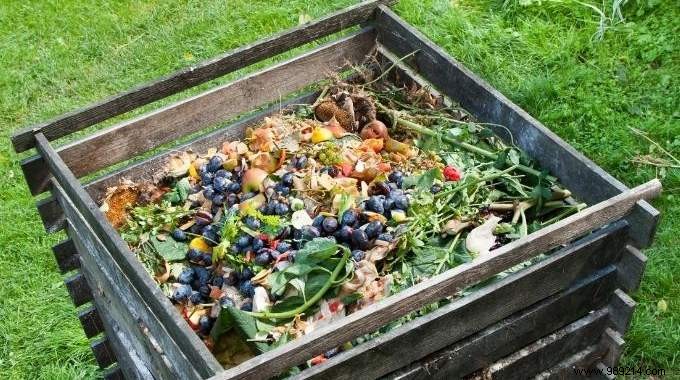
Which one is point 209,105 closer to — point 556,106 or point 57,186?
point 57,186

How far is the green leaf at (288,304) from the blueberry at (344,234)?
0.26 metres

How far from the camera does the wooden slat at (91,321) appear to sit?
10.9ft

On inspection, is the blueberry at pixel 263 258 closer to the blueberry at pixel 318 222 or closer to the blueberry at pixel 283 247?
the blueberry at pixel 283 247

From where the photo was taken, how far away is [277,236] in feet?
9.38

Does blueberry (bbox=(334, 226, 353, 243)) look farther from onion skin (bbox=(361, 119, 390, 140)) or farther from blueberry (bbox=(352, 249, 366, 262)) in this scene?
onion skin (bbox=(361, 119, 390, 140))

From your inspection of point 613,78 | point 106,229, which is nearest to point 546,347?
point 106,229

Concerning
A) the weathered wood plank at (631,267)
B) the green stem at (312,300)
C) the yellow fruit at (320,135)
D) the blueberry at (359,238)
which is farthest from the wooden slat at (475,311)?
the yellow fruit at (320,135)

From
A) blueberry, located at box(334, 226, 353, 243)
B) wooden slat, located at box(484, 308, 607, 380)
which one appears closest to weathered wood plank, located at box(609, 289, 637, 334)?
wooden slat, located at box(484, 308, 607, 380)

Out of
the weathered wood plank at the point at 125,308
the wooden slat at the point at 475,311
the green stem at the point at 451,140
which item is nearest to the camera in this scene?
the wooden slat at the point at 475,311

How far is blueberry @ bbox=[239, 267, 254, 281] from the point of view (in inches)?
109

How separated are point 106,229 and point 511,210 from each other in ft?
4.16

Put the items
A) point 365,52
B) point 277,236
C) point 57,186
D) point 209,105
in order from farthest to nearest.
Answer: point 365,52 → point 209,105 → point 57,186 → point 277,236

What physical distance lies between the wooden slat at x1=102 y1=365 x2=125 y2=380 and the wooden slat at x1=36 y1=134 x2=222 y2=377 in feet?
2.69

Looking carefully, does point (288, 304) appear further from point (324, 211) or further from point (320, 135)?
point (320, 135)
